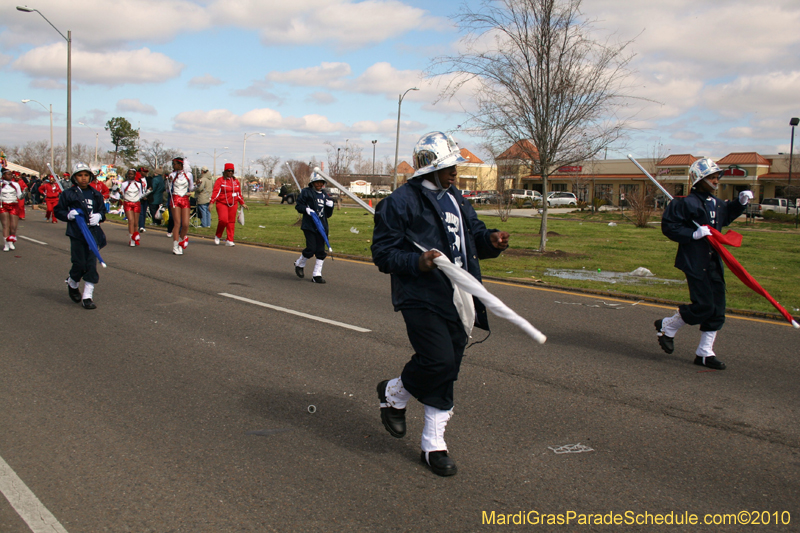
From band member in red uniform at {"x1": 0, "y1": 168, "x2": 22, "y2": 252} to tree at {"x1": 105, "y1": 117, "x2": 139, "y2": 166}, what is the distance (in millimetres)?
52905

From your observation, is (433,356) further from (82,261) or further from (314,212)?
(314,212)

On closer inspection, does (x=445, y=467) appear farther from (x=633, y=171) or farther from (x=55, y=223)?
(x=633, y=171)

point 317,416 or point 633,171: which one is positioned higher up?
point 633,171

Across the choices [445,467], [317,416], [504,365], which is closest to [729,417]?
[504,365]

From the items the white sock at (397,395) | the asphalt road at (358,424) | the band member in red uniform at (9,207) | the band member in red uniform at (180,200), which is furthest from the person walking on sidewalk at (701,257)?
the band member in red uniform at (9,207)

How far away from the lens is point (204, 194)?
72.2 ft

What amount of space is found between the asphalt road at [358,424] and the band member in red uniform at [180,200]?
6409mm

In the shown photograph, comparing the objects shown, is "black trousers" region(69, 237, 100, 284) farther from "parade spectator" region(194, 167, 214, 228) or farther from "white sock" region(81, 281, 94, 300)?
"parade spectator" region(194, 167, 214, 228)

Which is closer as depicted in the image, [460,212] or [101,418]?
[460,212]

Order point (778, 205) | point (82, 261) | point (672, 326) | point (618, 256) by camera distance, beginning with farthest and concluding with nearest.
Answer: point (778, 205), point (618, 256), point (82, 261), point (672, 326)

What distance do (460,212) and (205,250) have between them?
1273 cm

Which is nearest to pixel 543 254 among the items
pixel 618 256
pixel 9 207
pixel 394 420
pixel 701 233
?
pixel 618 256

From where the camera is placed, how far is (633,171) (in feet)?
202

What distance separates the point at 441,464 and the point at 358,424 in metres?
Answer: 0.94
